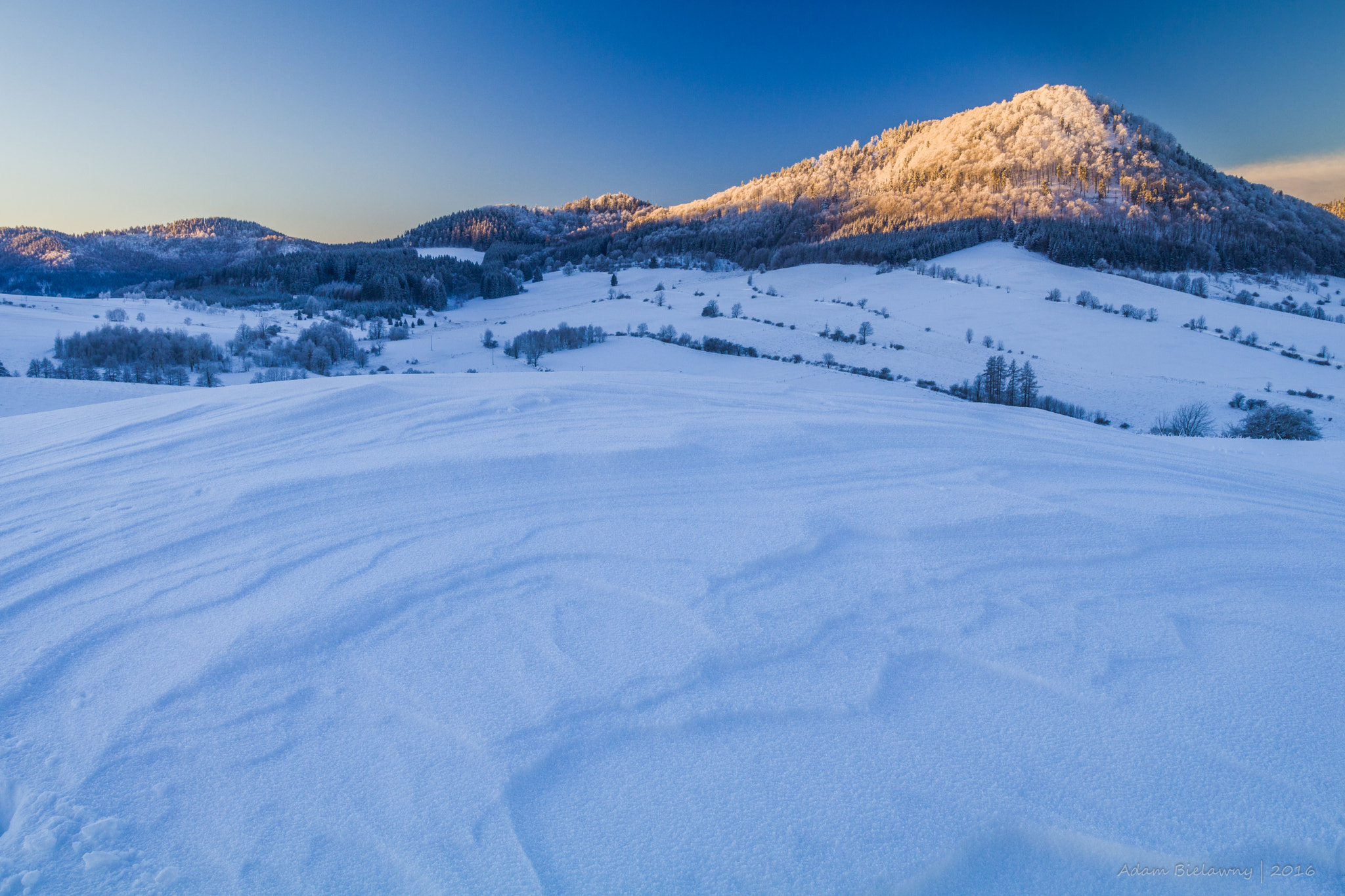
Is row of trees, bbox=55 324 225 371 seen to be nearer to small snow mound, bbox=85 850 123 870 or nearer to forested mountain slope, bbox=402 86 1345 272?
small snow mound, bbox=85 850 123 870

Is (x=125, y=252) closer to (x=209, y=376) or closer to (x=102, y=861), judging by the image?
(x=209, y=376)

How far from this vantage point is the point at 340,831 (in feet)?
3.33

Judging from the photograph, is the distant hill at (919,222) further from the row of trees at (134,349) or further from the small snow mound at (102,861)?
the small snow mound at (102,861)

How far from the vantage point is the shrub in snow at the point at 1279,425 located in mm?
8922

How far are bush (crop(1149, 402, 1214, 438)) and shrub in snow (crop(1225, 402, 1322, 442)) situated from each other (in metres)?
0.39

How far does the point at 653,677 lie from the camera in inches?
53.4

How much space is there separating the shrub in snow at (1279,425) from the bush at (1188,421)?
388 mm

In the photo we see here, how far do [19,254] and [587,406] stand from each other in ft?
274

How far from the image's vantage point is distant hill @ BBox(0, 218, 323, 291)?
5338cm

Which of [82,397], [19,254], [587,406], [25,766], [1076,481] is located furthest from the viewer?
[19,254]

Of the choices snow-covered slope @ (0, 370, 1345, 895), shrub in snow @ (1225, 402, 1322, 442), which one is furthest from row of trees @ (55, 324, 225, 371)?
shrub in snow @ (1225, 402, 1322, 442)

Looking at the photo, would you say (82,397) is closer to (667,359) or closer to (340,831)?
(340,831)

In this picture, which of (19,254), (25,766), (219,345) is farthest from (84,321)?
(19,254)

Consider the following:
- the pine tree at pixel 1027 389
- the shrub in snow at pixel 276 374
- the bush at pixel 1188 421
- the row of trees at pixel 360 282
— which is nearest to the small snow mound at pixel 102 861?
the bush at pixel 1188 421
